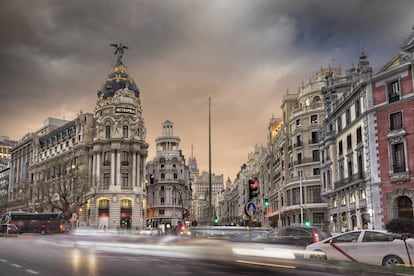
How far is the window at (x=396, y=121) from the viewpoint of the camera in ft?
133

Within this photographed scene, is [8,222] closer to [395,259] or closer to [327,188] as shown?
[327,188]

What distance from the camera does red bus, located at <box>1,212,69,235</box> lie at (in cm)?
6228

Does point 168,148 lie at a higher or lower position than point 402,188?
higher

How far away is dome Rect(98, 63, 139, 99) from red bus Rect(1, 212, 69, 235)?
34.2 m

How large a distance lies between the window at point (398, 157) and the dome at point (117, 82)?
201 ft

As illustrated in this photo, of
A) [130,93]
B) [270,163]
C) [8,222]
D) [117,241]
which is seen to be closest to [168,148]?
[130,93]

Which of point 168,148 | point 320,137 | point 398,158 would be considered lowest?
point 398,158

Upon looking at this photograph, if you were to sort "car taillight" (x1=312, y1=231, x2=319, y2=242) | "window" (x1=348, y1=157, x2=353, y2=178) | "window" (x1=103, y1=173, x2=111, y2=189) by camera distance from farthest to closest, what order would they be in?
"window" (x1=103, y1=173, x2=111, y2=189), "window" (x1=348, y1=157, x2=353, y2=178), "car taillight" (x1=312, y1=231, x2=319, y2=242)

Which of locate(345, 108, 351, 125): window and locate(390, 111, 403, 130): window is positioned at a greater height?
locate(345, 108, 351, 125): window

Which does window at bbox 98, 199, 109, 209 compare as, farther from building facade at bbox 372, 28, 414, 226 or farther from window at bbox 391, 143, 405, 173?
window at bbox 391, 143, 405, 173

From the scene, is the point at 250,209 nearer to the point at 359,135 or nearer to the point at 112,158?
the point at 359,135

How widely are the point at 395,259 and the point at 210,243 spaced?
6764 millimetres

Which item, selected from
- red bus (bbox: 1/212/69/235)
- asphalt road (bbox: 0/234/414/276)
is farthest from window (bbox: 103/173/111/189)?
asphalt road (bbox: 0/234/414/276)

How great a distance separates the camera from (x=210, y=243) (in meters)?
19.5
